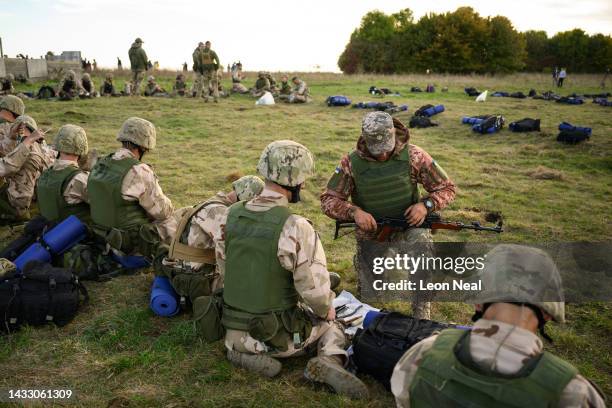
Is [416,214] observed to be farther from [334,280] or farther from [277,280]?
[277,280]

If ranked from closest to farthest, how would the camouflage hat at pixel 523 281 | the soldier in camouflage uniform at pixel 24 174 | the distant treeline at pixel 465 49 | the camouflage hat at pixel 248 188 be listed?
the camouflage hat at pixel 523 281 < the camouflage hat at pixel 248 188 < the soldier in camouflage uniform at pixel 24 174 < the distant treeline at pixel 465 49

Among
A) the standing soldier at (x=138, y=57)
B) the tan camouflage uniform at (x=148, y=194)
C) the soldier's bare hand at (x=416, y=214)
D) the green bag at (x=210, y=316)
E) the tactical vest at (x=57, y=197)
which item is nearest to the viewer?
the green bag at (x=210, y=316)

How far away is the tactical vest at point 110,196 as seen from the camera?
5.41 metres

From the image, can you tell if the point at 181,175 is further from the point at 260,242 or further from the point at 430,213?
the point at 260,242

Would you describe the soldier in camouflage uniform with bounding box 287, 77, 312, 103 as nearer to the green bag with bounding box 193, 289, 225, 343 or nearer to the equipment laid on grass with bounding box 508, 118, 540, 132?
the equipment laid on grass with bounding box 508, 118, 540, 132

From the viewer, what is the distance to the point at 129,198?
18.1 feet

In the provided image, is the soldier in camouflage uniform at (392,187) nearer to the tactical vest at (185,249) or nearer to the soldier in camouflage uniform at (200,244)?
the soldier in camouflage uniform at (200,244)

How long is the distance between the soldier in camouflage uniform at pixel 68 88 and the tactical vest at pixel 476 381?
2139 centimetres

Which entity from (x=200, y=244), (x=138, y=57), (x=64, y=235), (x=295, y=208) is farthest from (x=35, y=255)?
(x=138, y=57)

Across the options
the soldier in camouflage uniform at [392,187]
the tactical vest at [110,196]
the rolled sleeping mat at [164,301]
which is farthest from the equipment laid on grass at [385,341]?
the tactical vest at [110,196]

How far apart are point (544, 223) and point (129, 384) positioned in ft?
22.2

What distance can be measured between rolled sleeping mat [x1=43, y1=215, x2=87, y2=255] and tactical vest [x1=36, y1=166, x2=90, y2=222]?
1.05ft

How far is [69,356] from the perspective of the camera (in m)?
4.22

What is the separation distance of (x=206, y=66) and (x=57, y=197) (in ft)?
51.9
